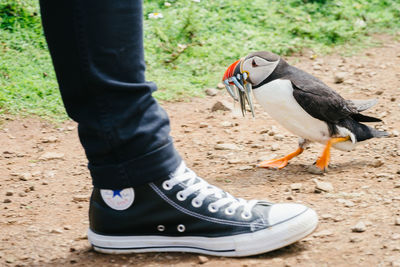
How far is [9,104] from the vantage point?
421 cm

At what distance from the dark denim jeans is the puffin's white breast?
4.65ft

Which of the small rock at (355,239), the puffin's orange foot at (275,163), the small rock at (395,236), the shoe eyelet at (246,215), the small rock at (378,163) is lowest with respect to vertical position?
the puffin's orange foot at (275,163)

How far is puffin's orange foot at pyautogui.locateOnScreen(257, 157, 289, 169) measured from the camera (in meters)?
3.28

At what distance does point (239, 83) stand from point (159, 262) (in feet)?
5.24

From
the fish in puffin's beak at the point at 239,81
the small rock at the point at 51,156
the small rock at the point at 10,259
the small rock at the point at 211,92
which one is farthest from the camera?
the small rock at the point at 211,92

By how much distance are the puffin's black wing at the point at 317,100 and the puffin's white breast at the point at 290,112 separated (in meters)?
0.03

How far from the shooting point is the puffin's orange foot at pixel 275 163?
3284 millimetres

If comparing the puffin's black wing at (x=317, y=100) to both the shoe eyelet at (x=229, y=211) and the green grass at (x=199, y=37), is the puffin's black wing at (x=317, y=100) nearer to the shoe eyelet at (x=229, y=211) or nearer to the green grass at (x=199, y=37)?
the shoe eyelet at (x=229, y=211)

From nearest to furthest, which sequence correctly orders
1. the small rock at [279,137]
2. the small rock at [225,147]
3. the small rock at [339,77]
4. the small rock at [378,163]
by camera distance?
1. the small rock at [378,163]
2. the small rock at [225,147]
3. the small rock at [279,137]
4. the small rock at [339,77]

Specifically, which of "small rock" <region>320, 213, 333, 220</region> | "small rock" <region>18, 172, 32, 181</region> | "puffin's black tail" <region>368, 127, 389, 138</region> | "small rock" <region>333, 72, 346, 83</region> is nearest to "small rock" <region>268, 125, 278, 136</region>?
"puffin's black tail" <region>368, 127, 389, 138</region>

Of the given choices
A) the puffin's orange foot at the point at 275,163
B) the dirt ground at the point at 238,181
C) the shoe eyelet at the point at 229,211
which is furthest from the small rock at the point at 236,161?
the shoe eyelet at the point at 229,211

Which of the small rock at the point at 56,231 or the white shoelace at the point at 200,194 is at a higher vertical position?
the white shoelace at the point at 200,194

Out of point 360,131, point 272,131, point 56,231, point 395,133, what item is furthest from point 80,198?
point 395,133

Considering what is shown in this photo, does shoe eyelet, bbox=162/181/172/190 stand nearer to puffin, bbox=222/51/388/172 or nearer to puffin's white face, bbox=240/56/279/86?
puffin, bbox=222/51/388/172
